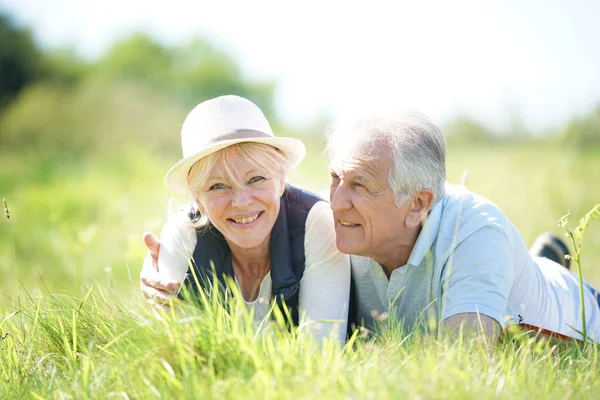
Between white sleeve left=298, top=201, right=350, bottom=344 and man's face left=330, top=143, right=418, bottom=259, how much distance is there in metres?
0.16

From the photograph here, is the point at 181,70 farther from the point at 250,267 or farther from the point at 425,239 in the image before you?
the point at 425,239

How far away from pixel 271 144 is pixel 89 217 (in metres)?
9.80

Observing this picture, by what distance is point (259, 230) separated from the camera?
3836mm

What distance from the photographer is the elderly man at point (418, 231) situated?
11.9 feet

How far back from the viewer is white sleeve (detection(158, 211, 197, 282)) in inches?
159

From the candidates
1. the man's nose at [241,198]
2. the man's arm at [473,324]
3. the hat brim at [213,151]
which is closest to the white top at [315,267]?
the hat brim at [213,151]

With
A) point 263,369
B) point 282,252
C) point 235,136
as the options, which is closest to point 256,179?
point 235,136

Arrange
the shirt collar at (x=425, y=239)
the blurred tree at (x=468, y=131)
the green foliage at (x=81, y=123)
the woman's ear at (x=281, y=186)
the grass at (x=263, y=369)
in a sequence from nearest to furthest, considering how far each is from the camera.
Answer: the grass at (x=263, y=369) < the shirt collar at (x=425, y=239) < the woman's ear at (x=281, y=186) < the green foliage at (x=81, y=123) < the blurred tree at (x=468, y=131)

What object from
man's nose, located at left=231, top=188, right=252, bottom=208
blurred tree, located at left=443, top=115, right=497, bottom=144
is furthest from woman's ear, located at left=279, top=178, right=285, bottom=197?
blurred tree, located at left=443, top=115, right=497, bottom=144

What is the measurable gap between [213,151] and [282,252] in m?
0.71

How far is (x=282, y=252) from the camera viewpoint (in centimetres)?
395

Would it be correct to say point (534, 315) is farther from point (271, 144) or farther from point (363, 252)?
point (271, 144)

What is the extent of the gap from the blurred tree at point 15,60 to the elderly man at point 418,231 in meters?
18.2

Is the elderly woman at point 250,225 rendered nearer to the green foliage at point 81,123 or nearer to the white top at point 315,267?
the white top at point 315,267
